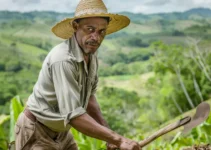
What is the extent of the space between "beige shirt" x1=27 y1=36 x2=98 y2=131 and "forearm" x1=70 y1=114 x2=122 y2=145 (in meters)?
0.04

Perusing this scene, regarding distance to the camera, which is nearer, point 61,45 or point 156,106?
point 61,45

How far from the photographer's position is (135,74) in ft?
262

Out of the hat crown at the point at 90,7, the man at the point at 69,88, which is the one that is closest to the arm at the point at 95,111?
the man at the point at 69,88

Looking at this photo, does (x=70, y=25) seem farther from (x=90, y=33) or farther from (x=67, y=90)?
(x=67, y=90)

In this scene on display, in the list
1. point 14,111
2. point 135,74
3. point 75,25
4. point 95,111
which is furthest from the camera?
point 135,74

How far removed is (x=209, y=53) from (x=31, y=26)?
2873 inches

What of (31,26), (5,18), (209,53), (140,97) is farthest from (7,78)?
(5,18)

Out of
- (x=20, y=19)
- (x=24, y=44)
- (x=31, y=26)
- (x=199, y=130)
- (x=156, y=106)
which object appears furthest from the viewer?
(x=20, y=19)

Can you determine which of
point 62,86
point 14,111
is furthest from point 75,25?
point 14,111

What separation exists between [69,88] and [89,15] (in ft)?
1.40

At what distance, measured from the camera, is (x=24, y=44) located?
91812mm

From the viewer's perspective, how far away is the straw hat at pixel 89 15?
8.65 ft

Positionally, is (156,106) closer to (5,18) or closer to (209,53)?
(209,53)

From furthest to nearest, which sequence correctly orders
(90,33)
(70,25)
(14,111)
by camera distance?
(14,111)
(70,25)
(90,33)
